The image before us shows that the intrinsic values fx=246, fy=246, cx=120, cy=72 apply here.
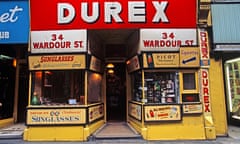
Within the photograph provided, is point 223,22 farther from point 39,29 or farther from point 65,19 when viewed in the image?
point 39,29

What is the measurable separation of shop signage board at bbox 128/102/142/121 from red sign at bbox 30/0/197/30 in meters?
2.97

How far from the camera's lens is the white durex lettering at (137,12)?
8.78 m

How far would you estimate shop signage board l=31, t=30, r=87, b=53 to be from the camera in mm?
8703

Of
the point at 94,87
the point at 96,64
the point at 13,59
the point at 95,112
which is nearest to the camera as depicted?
the point at 95,112

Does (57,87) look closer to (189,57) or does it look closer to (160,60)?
(160,60)

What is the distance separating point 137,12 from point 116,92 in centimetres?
439

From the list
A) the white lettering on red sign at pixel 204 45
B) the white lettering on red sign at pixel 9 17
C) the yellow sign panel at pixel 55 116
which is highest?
the white lettering on red sign at pixel 9 17

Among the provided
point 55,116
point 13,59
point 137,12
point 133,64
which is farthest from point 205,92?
point 13,59

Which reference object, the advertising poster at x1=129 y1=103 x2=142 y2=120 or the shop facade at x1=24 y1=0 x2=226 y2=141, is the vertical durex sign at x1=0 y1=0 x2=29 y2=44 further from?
the advertising poster at x1=129 y1=103 x2=142 y2=120

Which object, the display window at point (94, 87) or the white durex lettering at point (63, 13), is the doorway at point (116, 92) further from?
the white durex lettering at point (63, 13)

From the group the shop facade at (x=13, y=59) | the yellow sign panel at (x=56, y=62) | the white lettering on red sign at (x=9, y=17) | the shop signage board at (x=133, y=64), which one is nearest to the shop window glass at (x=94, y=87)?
the yellow sign panel at (x=56, y=62)

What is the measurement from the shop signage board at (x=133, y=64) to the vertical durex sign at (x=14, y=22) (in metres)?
4.03

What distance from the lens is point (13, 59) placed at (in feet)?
36.0

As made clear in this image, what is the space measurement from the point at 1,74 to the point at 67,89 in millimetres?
3275
